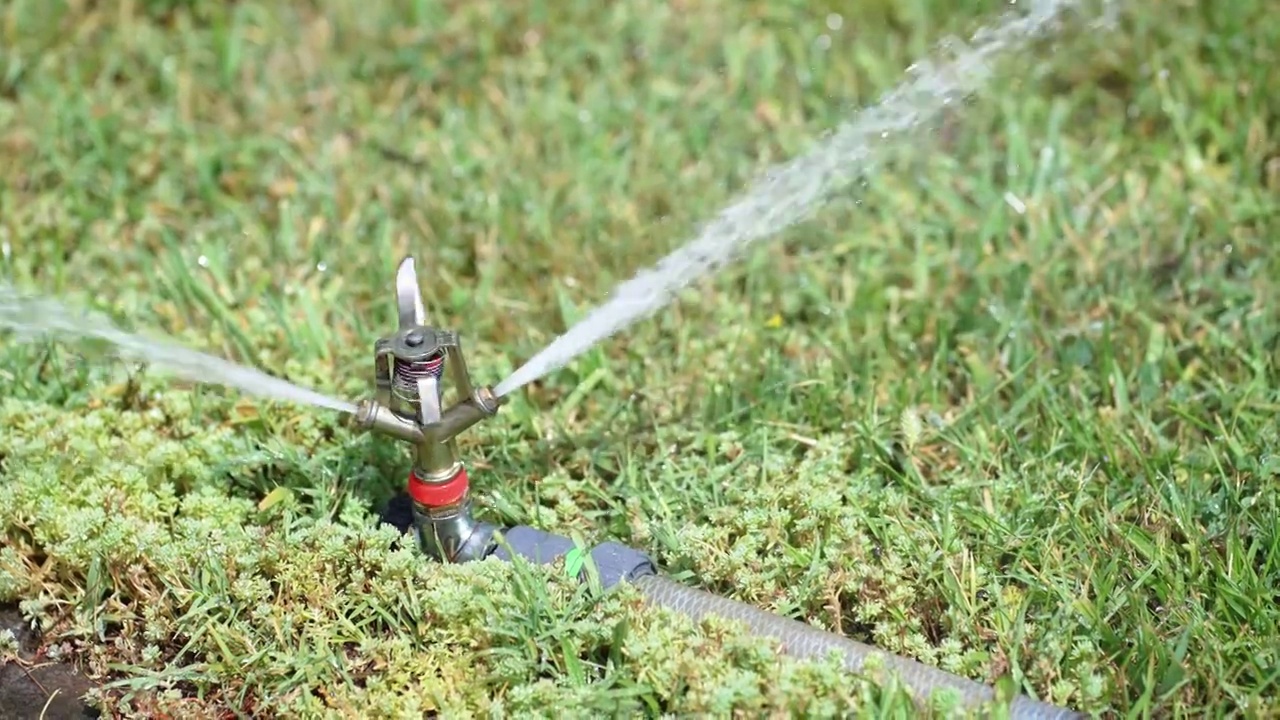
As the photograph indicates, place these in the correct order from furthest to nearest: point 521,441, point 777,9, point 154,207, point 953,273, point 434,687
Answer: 1. point 777,9
2. point 154,207
3. point 953,273
4. point 521,441
5. point 434,687

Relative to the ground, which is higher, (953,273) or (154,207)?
(154,207)

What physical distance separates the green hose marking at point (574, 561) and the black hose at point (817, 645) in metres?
0.11

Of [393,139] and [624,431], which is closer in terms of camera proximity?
[624,431]

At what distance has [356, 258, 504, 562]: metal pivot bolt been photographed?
7.52ft

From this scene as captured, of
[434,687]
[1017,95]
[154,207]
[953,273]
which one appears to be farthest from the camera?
[1017,95]

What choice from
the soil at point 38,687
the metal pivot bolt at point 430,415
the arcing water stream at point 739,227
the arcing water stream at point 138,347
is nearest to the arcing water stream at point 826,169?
the arcing water stream at point 739,227

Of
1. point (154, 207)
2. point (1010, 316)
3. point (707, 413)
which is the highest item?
point (154, 207)

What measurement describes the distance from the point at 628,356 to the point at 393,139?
4.04 feet

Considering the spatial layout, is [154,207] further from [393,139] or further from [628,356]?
[628,356]

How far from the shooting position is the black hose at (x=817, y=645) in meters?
2.10

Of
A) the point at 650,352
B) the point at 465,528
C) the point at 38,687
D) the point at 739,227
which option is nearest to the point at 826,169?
the point at 739,227

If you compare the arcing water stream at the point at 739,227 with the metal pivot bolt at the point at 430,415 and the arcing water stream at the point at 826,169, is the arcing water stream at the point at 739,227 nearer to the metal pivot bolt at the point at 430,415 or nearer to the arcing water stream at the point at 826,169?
the arcing water stream at the point at 826,169

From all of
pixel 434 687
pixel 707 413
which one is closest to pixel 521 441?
pixel 707 413

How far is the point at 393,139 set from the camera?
389cm
